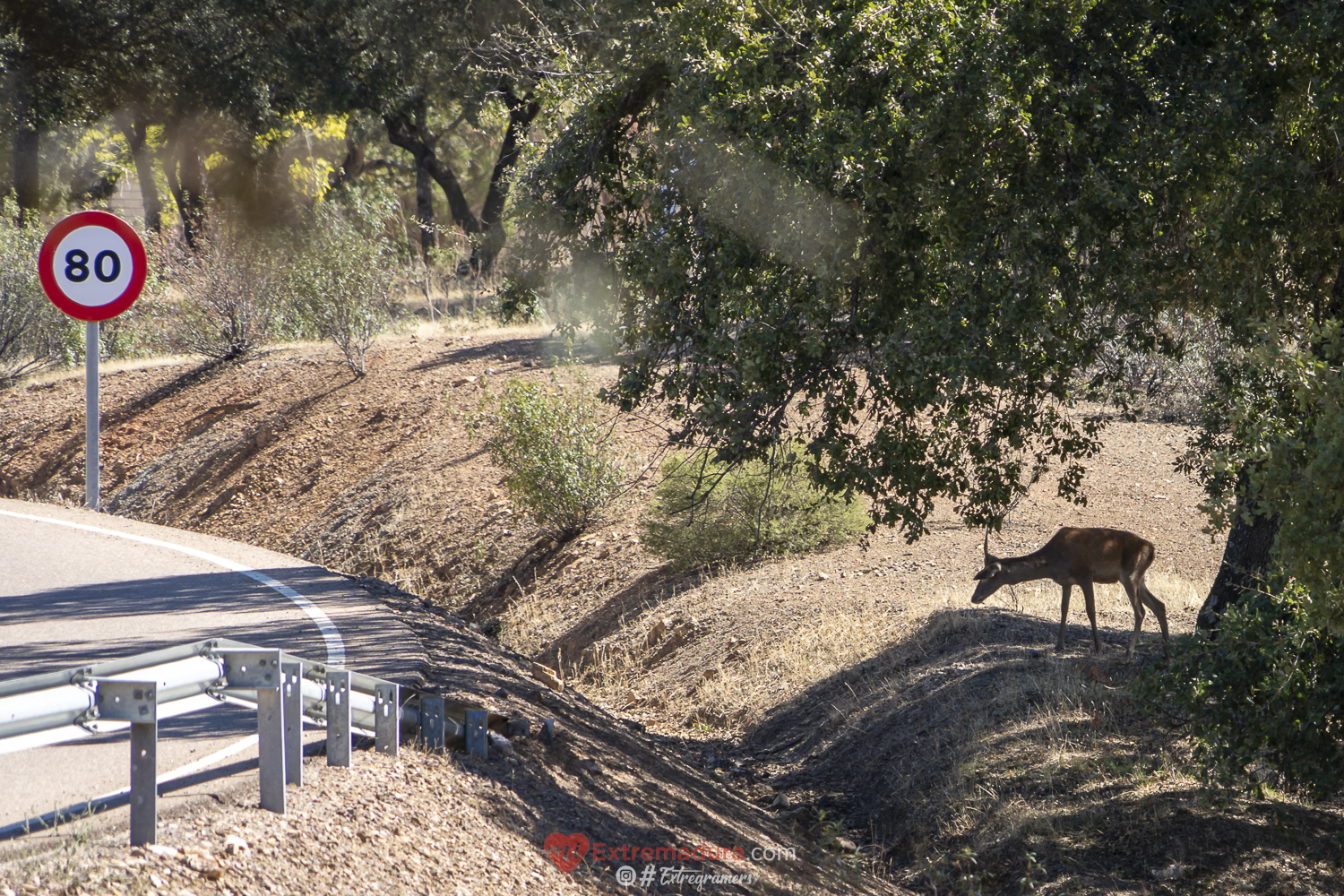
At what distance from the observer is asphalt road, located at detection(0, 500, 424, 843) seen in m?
5.06

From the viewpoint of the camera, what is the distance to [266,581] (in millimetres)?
9883

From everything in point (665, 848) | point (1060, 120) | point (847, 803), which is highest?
point (1060, 120)

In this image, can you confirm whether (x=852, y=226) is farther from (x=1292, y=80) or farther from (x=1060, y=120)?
(x=1292, y=80)

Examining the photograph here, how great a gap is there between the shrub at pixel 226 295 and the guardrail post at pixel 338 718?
19.9 m

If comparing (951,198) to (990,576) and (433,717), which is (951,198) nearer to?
(433,717)

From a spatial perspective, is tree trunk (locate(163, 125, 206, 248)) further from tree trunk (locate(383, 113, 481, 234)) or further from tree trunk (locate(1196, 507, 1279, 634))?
tree trunk (locate(1196, 507, 1279, 634))

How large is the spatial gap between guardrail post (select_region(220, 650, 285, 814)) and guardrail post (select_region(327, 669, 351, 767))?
14.0 inches

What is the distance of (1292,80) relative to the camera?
6.91m

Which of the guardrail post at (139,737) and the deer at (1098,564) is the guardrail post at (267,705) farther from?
the deer at (1098,564)

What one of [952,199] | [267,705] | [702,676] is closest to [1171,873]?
[952,199]

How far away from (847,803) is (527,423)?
290 inches

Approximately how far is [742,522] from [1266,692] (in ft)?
26.5

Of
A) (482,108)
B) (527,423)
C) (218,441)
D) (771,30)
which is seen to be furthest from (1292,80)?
(482,108)

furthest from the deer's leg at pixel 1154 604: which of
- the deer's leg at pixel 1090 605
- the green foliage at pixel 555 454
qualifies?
the green foliage at pixel 555 454
